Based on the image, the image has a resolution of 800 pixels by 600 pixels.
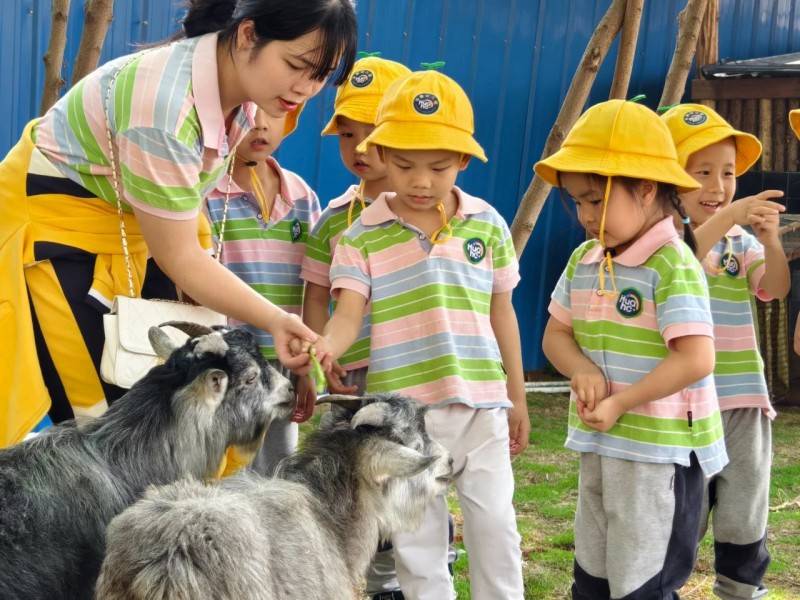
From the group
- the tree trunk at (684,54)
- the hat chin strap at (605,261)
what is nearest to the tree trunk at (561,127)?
the tree trunk at (684,54)

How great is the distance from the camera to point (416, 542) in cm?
422

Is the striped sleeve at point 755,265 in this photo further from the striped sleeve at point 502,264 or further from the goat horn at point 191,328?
the goat horn at point 191,328

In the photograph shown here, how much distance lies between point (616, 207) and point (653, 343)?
0.49 meters

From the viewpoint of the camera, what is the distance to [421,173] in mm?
4234

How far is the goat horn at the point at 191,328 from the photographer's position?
145 inches

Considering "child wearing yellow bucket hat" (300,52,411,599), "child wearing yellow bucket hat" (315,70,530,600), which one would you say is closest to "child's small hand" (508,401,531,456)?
"child wearing yellow bucket hat" (315,70,530,600)

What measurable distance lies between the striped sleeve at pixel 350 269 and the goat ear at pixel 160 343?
83 cm

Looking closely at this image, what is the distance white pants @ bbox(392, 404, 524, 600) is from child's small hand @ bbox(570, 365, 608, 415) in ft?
1.16

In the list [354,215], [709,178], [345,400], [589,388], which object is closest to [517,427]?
[589,388]

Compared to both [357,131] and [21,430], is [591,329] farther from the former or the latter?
[21,430]

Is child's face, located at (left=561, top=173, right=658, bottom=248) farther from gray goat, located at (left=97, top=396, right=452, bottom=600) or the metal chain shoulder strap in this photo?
the metal chain shoulder strap

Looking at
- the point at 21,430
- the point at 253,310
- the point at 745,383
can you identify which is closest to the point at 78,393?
the point at 21,430

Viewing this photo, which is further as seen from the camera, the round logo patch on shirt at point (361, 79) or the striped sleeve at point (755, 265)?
the round logo patch on shirt at point (361, 79)

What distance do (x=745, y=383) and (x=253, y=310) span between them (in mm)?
2172
